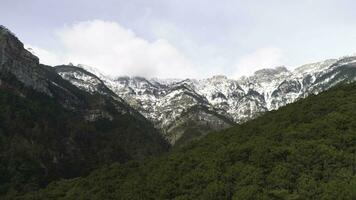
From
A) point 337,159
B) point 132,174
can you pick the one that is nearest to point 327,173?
point 337,159

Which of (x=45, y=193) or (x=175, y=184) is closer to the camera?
(x=175, y=184)

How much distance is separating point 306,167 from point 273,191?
39.5ft

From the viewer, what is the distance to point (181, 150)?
156m

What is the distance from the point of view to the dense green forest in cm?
10225

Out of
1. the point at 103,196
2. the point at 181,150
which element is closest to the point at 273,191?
the point at 103,196

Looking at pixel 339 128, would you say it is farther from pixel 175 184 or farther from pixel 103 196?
pixel 103 196

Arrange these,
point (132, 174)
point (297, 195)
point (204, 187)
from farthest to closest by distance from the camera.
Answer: point (132, 174), point (204, 187), point (297, 195)

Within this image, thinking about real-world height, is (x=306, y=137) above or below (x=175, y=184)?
above

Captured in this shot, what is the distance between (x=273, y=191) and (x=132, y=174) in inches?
2021

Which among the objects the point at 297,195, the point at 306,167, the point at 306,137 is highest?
the point at 306,137

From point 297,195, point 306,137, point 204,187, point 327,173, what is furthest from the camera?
point 306,137

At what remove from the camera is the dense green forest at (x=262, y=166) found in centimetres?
10225

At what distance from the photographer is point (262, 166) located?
114m

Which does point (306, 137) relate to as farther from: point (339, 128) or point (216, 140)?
point (216, 140)
